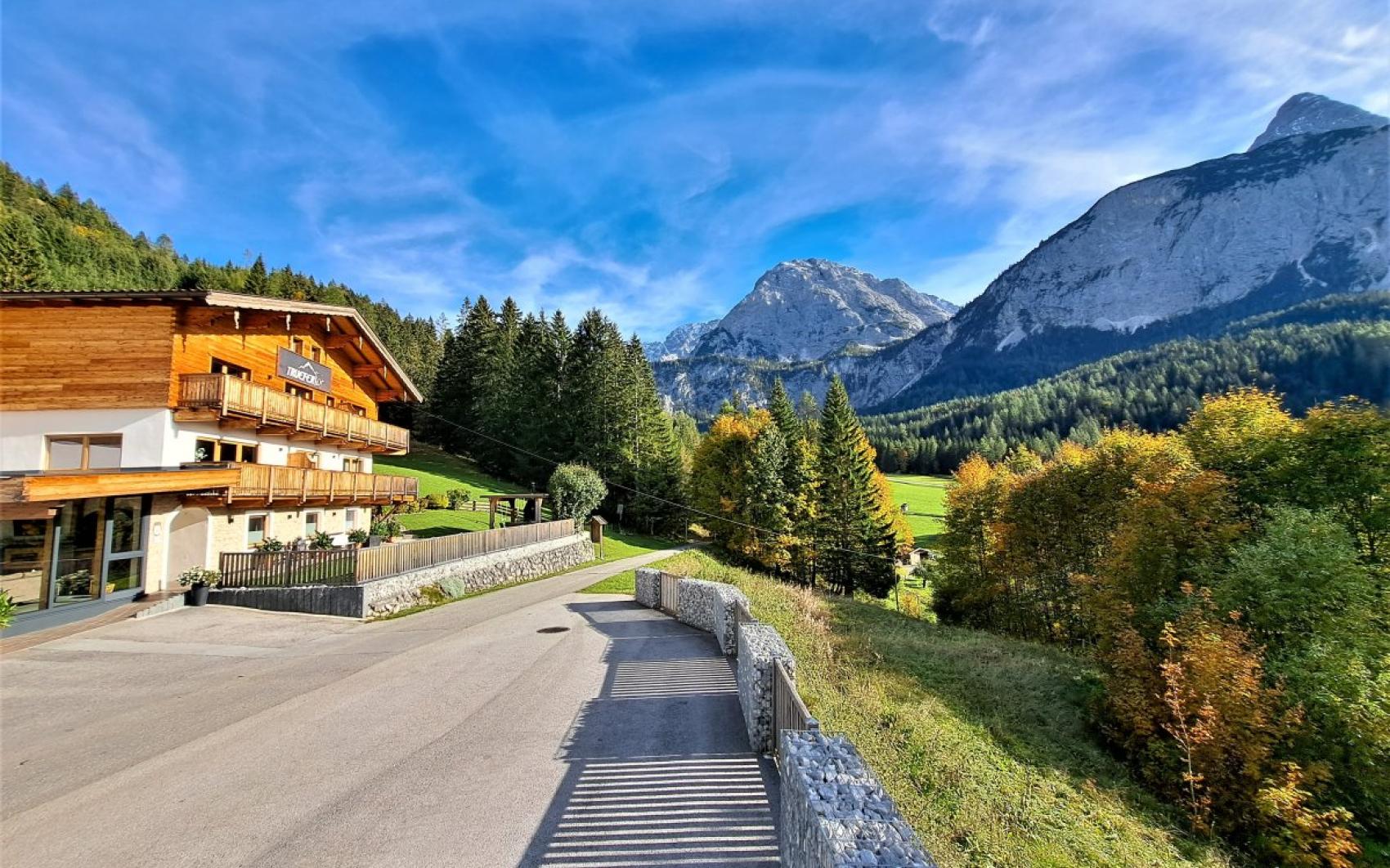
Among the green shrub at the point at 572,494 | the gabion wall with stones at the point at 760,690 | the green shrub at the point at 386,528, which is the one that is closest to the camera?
the gabion wall with stones at the point at 760,690

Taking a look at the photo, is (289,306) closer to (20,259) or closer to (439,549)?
(439,549)

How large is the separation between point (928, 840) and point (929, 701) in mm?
9035

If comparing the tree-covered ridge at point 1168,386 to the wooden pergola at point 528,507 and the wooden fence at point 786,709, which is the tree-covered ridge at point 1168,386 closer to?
the wooden pergola at point 528,507

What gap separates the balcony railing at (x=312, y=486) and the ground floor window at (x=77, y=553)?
2.87 meters

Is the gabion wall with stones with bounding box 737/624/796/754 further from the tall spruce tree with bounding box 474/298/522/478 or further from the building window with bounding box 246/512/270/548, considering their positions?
the tall spruce tree with bounding box 474/298/522/478

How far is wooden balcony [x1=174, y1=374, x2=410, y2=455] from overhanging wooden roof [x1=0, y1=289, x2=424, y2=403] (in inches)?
108

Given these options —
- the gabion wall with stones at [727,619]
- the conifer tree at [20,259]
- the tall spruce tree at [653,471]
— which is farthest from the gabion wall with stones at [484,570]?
the conifer tree at [20,259]

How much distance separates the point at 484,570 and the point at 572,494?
41.8 ft

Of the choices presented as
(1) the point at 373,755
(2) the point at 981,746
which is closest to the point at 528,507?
(1) the point at 373,755

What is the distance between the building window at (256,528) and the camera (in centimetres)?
2272

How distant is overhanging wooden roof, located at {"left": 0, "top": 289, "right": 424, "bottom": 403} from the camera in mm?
18422

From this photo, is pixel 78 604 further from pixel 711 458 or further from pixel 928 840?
pixel 711 458

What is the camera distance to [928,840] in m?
7.28

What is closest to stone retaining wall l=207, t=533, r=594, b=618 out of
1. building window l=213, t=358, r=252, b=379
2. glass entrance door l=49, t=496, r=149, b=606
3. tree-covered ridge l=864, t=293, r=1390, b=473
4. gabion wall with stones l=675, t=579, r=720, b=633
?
glass entrance door l=49, t=496, r=149, b=606
